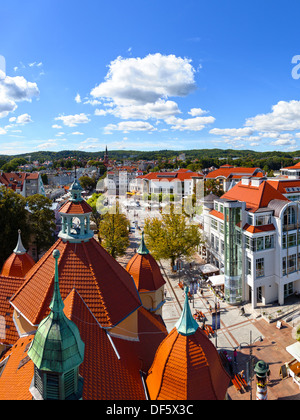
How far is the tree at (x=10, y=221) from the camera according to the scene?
3431cm

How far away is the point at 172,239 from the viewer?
36.2 m

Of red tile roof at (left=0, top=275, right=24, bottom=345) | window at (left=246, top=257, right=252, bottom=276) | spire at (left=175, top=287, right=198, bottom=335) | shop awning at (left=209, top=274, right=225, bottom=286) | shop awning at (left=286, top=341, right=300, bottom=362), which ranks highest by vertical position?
spire at (left=175, top=287, right=198, bottom=335)

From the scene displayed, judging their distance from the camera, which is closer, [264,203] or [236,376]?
[236,376]

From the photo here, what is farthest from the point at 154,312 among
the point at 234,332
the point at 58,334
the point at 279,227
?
the point at 279,227

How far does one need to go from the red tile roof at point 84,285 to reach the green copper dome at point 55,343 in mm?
4191

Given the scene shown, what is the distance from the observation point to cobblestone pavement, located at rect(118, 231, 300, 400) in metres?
18.2

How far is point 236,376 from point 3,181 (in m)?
65.1

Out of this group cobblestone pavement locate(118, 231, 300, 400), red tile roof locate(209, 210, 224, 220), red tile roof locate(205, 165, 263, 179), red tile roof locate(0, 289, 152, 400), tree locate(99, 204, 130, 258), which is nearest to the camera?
red tile roof locate(0, 289, 152, 400)

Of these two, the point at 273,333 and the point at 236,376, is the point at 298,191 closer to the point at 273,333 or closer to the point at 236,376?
the point at 273,333

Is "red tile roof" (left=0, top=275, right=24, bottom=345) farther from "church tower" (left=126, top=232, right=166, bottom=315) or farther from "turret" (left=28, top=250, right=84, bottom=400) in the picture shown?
"turret" (left=28, top=250, right=84, bottom=400)

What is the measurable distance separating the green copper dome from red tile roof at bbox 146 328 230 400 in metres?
4.14

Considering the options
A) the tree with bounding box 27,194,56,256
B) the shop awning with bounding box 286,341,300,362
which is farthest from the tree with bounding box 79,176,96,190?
the shop awning with bounding box 286,341,300,362

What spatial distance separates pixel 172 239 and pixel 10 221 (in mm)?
21963

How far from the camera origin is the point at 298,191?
33906 millimetres
